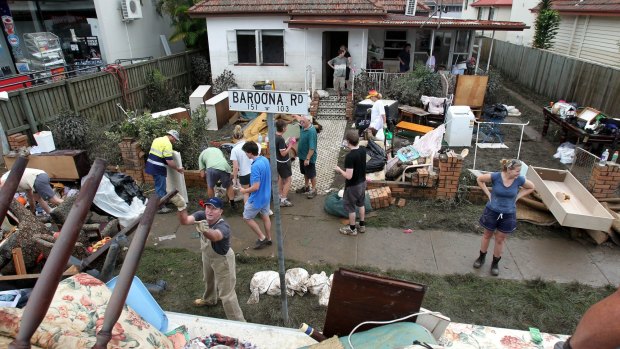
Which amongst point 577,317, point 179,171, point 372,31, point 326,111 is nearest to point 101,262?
point 179,171

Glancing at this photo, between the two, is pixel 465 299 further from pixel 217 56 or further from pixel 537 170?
pixel 217 56

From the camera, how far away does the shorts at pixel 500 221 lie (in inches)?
180

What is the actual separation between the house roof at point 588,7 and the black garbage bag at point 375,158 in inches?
450

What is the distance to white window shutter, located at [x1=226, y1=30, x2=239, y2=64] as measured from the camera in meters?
13.5

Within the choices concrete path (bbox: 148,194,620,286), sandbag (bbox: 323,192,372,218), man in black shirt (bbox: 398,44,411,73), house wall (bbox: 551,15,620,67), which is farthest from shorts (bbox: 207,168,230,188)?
house wall (bbox: 551,15,620,67)

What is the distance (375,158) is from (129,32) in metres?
11.9

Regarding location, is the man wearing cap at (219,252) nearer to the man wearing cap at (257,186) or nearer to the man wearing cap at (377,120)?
the man wearing cap at (257,186)

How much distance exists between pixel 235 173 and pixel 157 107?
8221mm


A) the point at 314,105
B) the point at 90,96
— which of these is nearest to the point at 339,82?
the point at 314,105

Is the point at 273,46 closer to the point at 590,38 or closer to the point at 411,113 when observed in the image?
the point at 411,113

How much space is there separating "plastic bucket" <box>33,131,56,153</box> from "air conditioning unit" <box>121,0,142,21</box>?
7887 mm

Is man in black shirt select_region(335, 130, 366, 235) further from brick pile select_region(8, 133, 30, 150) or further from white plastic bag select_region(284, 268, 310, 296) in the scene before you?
brick pile select_region(8, 133, 30, 150)

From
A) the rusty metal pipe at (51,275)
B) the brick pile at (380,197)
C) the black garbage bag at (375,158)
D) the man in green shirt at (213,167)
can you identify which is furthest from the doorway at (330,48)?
the rusty metal pipe at (51,275)

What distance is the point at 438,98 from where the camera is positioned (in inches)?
428
